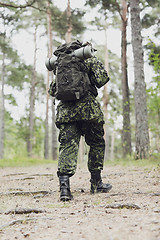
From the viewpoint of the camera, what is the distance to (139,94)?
7922mm

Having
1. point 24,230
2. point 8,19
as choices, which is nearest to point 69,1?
point 8,19

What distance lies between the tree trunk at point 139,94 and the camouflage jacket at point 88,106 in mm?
4681

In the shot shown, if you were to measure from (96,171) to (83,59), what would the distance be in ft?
4.83

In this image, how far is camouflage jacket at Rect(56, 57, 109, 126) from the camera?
3109 mm

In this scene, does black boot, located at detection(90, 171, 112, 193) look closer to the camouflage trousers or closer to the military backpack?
the camouflage trousers

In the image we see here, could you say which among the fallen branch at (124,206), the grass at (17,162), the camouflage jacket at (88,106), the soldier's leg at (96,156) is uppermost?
the camouflage jacket at (88,106)

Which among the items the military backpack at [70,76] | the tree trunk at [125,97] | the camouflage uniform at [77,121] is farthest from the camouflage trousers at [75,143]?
the tree trunk at [125,97]

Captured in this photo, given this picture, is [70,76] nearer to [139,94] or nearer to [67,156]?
[67,156]

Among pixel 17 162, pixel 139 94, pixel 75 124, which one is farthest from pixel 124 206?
pixel 17 162

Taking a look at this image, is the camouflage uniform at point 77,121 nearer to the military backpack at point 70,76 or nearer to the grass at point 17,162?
the military backpack at point 70,76

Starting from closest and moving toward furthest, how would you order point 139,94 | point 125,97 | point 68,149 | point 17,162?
point 68,149, point 139,94, point 17,162, point 125,97

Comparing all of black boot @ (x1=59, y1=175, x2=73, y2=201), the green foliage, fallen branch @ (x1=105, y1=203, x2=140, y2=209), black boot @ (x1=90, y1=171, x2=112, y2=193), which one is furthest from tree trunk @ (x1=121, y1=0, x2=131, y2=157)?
fallen branch @ (x1=105, y1=203, x2=140, y2=209)

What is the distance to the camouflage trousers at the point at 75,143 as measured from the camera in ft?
9.96

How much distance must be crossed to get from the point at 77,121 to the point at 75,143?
0.90 feet
